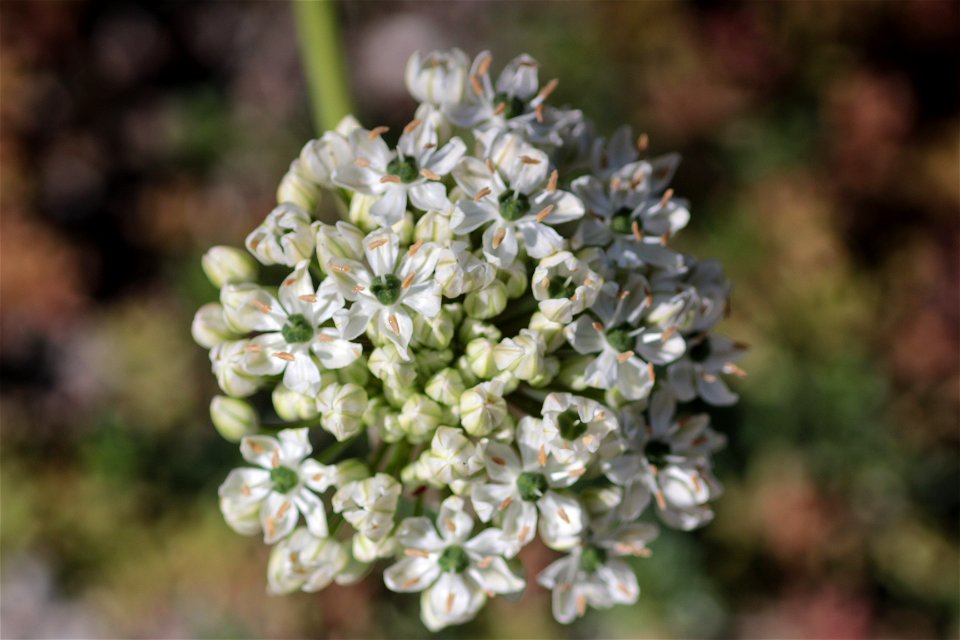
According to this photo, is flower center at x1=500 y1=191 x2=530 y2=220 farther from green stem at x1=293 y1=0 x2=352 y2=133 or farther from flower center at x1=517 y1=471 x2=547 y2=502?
green stem at x1=293 y1=0 x2=352 y2=133

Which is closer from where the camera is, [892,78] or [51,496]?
[51,496]

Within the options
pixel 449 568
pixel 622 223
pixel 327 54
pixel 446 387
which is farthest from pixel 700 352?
pixel 327 54

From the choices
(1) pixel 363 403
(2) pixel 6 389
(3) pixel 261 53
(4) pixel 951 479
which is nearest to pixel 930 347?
(4) pixel 951 479

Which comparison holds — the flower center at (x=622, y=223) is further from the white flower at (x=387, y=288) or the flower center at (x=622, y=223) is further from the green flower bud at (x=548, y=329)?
the white flower at (x=387, y=288)

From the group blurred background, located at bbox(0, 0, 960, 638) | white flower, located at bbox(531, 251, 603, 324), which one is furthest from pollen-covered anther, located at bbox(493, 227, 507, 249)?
blurred background, located at bbox(0, 0, 960, 638)

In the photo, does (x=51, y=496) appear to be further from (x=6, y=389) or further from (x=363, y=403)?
(x=363, y=403)

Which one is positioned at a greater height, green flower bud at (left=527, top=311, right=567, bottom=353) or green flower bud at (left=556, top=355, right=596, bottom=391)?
green flower bud at (left=527, top=311, right=567, bottom=353)

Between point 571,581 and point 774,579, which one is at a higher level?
point 571,581
